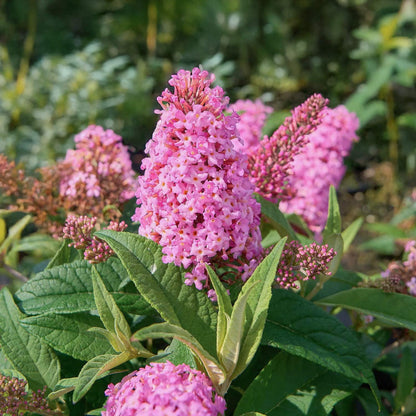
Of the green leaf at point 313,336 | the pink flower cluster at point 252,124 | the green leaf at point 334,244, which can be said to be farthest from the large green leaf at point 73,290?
the pink flower cluster at point 252,124

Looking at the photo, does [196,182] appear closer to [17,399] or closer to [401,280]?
[17,399]

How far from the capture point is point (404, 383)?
1226 millimetres

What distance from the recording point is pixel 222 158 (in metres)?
0.84

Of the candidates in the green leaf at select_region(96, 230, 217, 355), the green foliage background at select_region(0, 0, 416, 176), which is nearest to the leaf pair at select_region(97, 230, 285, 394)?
the green leaf at select_region(96, 230, 217, 355)

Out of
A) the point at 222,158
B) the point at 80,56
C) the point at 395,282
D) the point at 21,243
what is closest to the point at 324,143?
the point at 395,282

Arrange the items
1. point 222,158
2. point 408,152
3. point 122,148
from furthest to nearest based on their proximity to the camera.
→ 1. point 408,152
2. point 122,148
3. point 222,158

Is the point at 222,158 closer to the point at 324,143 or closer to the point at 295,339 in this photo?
the point at 295,339

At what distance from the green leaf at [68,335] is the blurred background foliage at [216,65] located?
7.38 ft

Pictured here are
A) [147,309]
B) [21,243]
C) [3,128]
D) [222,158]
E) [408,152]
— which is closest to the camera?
[222,158]

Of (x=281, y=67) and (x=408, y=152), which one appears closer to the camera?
(x=408, y=152)

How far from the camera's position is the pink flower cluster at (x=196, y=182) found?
833mm

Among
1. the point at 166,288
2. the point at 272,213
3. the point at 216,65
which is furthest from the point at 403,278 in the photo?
the point at 216,65

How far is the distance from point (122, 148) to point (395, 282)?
2.20ft

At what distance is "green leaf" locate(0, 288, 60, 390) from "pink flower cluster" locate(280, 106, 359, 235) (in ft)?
2.28
